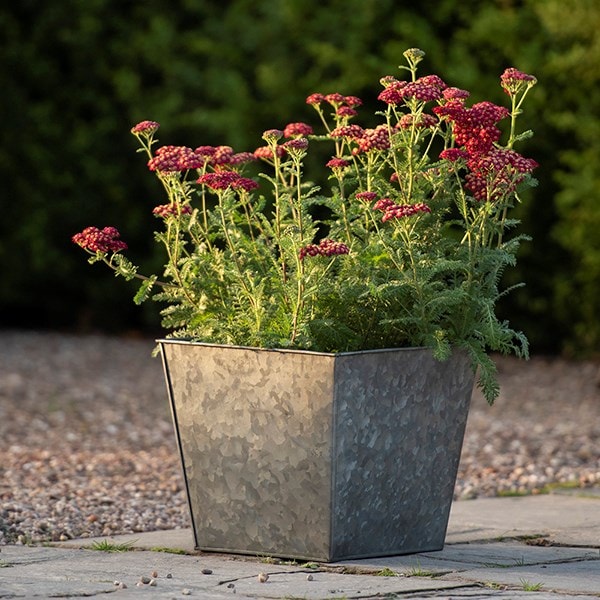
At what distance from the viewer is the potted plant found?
3.13m

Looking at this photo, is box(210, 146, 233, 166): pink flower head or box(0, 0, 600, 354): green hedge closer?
box(210, 146, 233, 166): pink flower head

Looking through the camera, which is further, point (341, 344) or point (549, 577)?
point (341, 344)

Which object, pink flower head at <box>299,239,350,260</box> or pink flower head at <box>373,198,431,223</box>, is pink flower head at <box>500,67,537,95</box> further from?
pink flower head at <box>299,239,350,260</box>

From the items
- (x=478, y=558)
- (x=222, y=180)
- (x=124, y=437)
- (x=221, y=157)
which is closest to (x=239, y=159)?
(x=221, y=157)

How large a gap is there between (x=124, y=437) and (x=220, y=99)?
3.28 m

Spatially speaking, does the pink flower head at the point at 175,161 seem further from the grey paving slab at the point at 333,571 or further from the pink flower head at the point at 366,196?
the grey paving slab at the point at 333,571

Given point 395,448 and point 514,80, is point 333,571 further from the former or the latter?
point 514,80

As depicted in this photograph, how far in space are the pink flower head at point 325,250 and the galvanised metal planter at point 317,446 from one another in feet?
0.80

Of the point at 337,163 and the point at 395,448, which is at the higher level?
the point at 337,163

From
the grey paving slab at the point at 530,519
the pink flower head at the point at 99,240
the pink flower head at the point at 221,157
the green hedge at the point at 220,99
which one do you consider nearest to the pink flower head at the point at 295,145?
the pink flower head at the point at 221,157

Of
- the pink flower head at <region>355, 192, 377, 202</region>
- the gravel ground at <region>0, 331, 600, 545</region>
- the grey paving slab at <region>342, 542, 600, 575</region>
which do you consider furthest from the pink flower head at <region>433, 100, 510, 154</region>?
the gravel ground at <region>0, 331, 600, 545</region>

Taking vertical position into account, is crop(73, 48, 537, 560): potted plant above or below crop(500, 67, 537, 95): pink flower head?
below

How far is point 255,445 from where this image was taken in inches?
126

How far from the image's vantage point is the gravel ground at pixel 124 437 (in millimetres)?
3943
